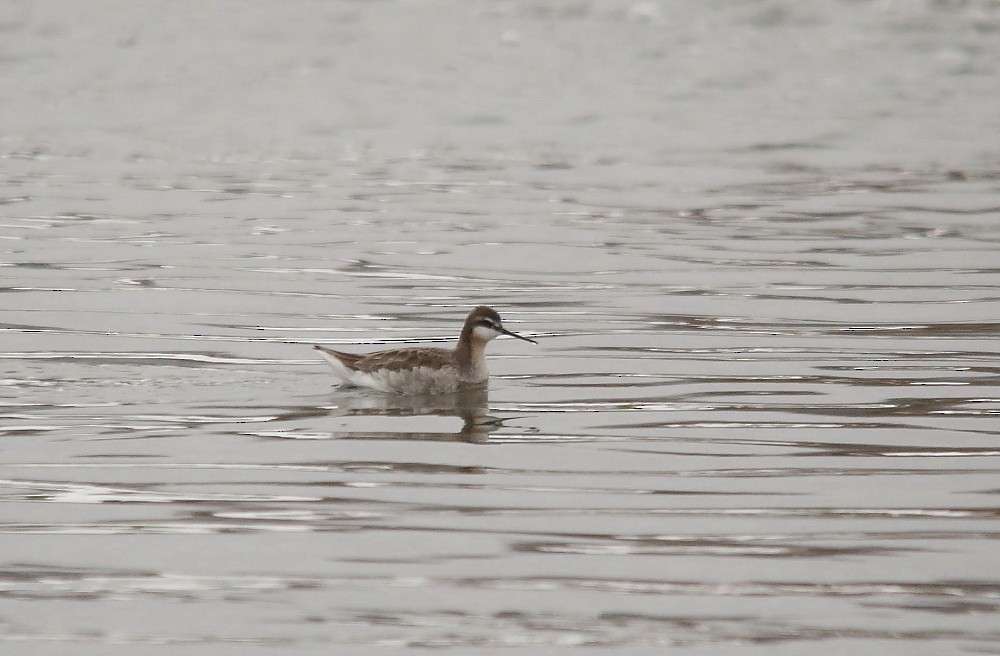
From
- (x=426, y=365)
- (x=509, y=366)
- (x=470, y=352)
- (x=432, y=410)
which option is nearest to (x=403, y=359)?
(x=426, y=365)

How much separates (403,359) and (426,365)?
220 mm

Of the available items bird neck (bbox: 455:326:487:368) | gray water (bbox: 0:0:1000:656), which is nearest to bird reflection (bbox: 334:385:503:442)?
gray water (bbox: 0:0:1000:656)

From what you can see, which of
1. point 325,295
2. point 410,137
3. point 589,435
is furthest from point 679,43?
point 589,435

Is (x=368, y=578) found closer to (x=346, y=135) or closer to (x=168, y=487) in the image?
(x=168, y=487)

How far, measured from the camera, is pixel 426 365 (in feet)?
43.7

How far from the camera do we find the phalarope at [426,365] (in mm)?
13047

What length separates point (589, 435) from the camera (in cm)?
1152

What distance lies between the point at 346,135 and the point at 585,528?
2055 cm

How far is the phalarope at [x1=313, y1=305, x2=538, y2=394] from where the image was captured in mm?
13047

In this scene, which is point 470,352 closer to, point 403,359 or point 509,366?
point 403,359

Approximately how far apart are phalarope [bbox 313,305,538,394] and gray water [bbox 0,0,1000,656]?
0.15m

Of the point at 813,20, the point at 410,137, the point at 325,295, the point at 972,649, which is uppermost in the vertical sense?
the point at 813,20

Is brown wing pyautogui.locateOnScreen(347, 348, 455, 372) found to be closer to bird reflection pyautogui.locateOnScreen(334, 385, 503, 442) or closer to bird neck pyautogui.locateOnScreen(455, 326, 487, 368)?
bird neck pyautogui.locateOnScreen(455, 326, 487, 368)

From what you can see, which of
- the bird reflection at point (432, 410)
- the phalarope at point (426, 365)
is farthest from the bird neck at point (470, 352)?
the bird reflection at point (432, 410)
